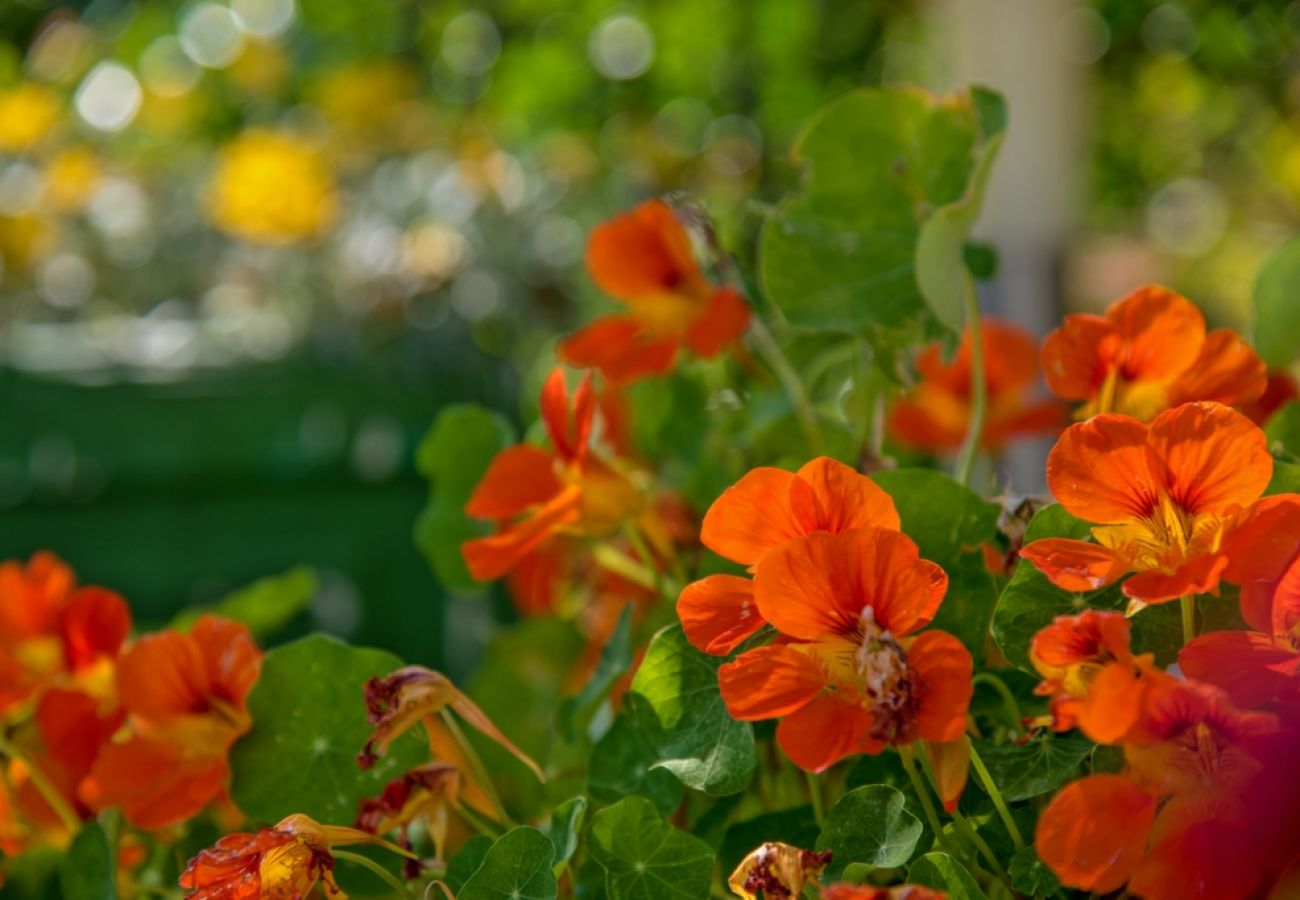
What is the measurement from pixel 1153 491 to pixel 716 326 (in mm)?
190

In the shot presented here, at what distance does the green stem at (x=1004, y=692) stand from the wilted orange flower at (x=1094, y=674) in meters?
0.05

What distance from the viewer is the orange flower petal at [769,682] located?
0.28 m

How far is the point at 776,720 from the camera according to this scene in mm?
351

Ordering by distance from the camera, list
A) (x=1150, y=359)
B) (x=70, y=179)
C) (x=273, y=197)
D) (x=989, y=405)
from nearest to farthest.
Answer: (x=1150, y=359), (x=989, y=405), (x=273, y=197), (x=70, y=179)

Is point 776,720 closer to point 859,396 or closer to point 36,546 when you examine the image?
point 859,396

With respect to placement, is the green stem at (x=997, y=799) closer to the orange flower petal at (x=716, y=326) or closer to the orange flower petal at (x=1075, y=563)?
the orange flower petal at (x=1075, y=563)

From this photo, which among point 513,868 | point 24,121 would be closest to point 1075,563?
point 513,868

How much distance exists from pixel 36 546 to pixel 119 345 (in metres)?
0.41

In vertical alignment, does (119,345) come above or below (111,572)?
above

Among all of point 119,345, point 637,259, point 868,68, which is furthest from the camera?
point 868,68

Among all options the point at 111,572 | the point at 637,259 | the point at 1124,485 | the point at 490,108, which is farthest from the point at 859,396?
the point at 490,108

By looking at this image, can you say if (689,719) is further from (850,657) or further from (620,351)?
(620,351)

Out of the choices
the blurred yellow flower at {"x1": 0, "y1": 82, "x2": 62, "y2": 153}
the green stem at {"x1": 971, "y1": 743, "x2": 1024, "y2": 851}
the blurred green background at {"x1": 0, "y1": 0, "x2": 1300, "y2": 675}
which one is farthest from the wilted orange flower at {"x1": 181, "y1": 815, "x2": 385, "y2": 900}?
the blurred yellow flower at {"x1": 0, "y1": 82, "x2": 62, "y2": 153}

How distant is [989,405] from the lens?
0.57 m
